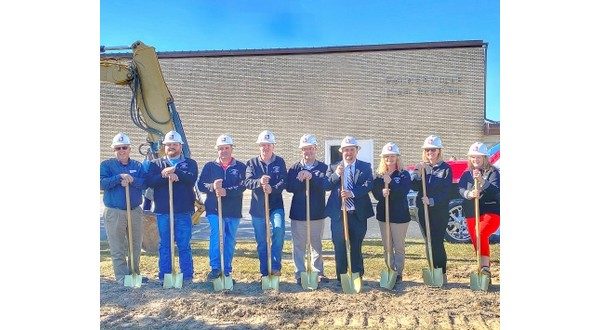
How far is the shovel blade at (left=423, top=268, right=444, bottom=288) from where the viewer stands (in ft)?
11.6

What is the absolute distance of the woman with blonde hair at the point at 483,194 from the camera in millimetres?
3398

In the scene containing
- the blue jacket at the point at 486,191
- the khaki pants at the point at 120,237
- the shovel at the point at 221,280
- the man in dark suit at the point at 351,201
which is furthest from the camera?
the khaki pants at the point at 120,237

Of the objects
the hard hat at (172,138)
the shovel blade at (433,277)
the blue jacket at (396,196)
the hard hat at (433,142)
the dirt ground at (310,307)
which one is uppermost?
the hard hat at (172,138)

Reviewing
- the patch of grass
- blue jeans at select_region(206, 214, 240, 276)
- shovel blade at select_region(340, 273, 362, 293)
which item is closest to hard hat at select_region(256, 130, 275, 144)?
blue jeans at select_region(206, 214, 240, 276)

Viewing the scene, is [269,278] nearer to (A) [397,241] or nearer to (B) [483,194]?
(A) [397,241]

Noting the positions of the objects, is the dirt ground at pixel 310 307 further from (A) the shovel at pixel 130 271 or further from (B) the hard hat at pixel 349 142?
(B) the hard hat at pixel 349 142

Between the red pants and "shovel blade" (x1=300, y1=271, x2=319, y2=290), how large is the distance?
105cm

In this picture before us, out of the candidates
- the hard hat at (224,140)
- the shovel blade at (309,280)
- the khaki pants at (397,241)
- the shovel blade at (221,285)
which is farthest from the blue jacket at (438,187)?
the shovel blade at (221,285)

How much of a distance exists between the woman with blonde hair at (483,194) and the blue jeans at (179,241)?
1825 mm

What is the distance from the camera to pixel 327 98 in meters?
3.54

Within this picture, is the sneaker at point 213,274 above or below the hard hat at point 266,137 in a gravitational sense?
below

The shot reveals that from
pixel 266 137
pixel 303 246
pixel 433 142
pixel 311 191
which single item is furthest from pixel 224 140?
pixel 433 142
